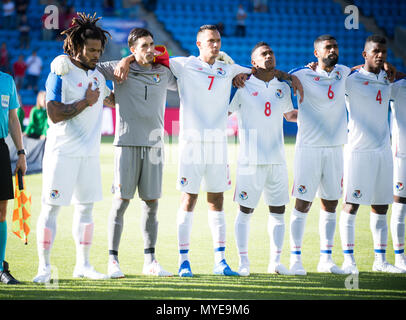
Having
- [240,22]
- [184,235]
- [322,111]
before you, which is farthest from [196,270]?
[240,22]

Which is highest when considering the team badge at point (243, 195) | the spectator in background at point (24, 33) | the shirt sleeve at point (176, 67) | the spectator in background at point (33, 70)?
the spectator in background at point (24, 33)

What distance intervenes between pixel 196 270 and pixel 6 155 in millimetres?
2089

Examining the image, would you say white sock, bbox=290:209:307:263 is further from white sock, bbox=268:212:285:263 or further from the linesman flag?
the linesman flag

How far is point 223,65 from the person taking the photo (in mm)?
6035

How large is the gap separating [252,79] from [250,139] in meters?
0.59

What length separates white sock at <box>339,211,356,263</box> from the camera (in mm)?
6104

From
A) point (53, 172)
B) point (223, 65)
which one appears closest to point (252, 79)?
point (223, 65)

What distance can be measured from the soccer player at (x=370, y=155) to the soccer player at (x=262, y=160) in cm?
74

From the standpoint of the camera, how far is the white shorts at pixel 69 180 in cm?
533

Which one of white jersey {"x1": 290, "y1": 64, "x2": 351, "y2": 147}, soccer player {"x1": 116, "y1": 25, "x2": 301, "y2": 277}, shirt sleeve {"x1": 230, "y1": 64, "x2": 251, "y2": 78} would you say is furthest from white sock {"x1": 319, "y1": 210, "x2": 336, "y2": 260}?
shirt sleeve {"x1": 230, "y1": 64, "x2": 251, "y2": 78}

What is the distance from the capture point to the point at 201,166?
231 inches

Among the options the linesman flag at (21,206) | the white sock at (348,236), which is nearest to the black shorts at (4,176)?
the linesman flag at (21,206)

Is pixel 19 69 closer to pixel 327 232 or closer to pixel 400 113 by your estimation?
pixel 400 113

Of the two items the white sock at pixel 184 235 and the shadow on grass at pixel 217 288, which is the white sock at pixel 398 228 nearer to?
the shadow on grass at pixel 217 288
